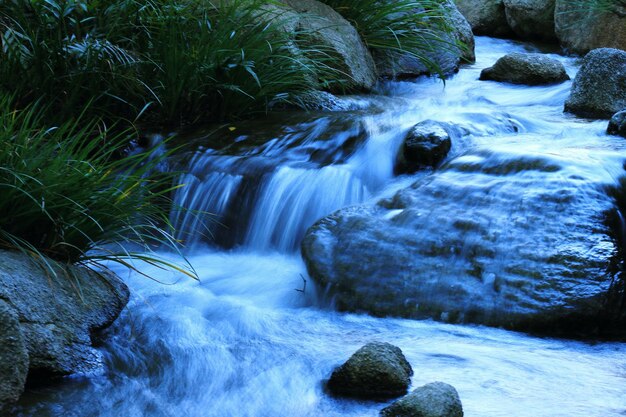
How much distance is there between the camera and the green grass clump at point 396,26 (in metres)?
7.45

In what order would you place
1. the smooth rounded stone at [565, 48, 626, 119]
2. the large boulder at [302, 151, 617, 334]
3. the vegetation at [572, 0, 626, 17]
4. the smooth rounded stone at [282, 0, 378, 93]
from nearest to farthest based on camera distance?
the large boulder at [302, 151, 617, 334]
the smooth rounded stone at [565, 48, 626, 119]
the smooth rounded stone at [282, 0, 378, 93]
the vegetation at [572, 0, 626, 17]

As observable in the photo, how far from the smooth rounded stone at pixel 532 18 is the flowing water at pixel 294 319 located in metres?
4.18

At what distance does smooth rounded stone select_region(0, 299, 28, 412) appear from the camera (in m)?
2.56

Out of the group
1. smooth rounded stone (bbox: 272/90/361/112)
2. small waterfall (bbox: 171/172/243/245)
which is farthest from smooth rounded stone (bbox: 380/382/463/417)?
smooth rounded stone (bbox: 272/90/361/112)

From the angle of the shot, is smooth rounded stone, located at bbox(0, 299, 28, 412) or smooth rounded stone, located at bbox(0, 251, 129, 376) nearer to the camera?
smooth rounded stone, located at bbox(0, 299, 28, 412)

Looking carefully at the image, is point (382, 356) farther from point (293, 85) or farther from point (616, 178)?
point (293, 85)

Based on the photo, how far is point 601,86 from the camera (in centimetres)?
606

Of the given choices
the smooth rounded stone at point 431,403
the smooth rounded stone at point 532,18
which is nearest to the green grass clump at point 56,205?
the smooth rounded stone at point 431,403

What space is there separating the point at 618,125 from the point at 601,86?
0.97m

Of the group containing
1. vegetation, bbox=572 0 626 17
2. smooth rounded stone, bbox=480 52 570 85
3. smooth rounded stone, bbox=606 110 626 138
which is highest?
vegetation, bbox=572 0 626 17

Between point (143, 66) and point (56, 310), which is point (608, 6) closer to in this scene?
point (143, 66)

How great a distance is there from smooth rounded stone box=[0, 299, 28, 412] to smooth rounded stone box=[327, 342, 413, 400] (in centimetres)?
109

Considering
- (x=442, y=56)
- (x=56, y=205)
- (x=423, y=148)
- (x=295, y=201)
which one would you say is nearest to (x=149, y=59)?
(x=295, y=201)

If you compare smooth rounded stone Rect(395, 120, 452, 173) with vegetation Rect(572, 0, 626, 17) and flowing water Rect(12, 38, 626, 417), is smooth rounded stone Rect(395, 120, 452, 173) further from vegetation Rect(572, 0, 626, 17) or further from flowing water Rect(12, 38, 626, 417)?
vegetation Rect(572, 0, 626, 17)
